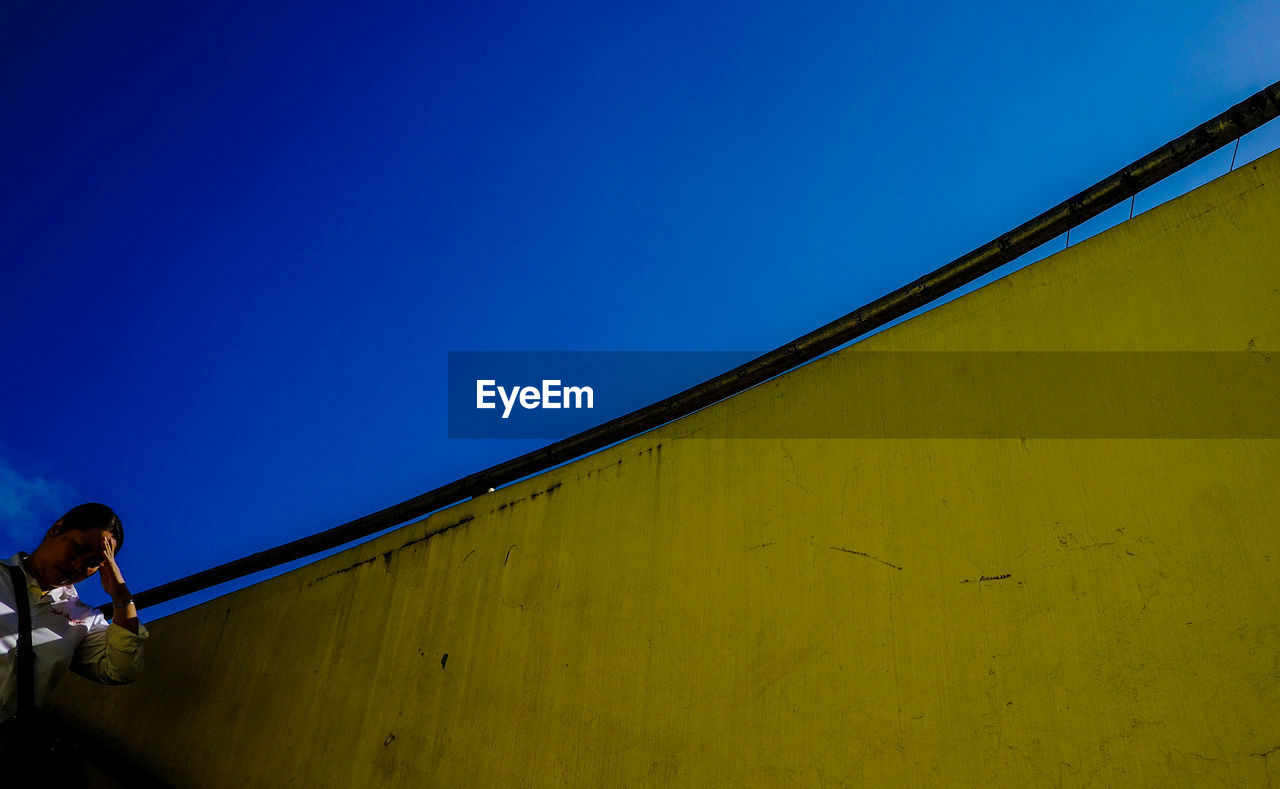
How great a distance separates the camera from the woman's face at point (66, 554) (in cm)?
239

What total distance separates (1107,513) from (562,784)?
1583mm

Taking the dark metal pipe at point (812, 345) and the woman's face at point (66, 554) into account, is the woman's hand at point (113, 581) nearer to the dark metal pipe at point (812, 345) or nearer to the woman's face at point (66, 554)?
the woman's face at point (66, 554)

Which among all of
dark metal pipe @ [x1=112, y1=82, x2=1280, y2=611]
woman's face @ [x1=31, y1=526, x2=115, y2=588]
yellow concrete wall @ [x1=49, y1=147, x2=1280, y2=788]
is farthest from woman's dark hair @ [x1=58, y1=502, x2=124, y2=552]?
yellow concrete wall @ [x1=49, y1=147, x2=1280, y2=788]

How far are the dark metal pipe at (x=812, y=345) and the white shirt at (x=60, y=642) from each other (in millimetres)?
235

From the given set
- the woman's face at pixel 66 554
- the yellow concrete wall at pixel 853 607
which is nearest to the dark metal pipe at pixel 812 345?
the yellow concrete wall at pixel 853 607

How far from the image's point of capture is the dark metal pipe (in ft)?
6.33

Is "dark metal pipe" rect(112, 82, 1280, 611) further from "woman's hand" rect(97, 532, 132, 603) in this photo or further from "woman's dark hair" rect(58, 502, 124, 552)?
"woman's dark hair" rect(58, 502, 124, 552)

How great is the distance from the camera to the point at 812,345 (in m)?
2.32

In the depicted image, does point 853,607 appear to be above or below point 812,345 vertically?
below

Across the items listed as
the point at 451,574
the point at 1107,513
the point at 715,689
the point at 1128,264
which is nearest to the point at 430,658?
the point at 451,574

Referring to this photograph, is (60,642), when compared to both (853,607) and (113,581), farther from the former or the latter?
(853,607)

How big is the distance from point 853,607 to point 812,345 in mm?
827

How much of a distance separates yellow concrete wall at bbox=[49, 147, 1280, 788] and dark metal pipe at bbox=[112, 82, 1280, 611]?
9 cm

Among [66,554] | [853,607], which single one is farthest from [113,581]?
[853,607]
